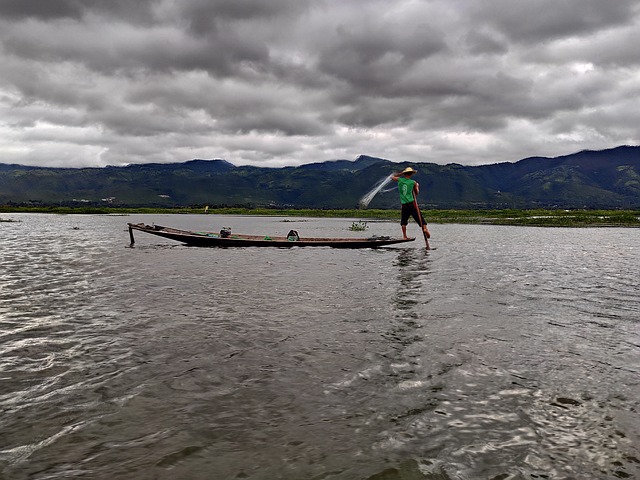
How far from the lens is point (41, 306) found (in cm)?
1608

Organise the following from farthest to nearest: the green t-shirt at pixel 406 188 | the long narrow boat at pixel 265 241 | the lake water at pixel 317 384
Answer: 1. the long narrow boat at pixel 265 241
2. the green t-shirt at pixel 406 188
3. the lake water at pixel 317 384

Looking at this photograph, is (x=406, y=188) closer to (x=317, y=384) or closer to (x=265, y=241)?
(x=265, y=241)

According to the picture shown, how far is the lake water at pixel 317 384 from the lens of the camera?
20.5 feet

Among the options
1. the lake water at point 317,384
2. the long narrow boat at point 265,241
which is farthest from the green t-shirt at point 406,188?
the lake water at point 317,384

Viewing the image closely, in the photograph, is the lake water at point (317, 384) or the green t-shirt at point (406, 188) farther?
the green t-shirt at point (406, 188)

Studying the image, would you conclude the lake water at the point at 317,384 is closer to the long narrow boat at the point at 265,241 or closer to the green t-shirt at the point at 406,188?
the green t-shirt at the point at 406,188

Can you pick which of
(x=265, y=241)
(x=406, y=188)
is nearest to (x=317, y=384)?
(x=265, y=241)

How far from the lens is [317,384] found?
29.9 feet

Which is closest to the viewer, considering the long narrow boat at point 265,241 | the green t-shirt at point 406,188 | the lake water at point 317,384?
the lake water at point 317,384

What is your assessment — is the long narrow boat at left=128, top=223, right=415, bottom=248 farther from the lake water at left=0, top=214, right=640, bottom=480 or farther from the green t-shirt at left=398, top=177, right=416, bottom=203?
the lake water at left=0, top=214, right=640, bottom=480

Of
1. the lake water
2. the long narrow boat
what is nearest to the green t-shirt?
the long narrow boat

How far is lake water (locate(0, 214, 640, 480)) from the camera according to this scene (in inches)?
245

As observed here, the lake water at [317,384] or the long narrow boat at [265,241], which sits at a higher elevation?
the long narrow boat at [265,241]

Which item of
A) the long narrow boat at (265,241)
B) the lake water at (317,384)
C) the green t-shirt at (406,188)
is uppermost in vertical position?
the green t-shirt at (406,188)
